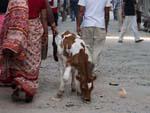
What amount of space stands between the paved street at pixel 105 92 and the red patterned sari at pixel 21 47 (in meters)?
0.36

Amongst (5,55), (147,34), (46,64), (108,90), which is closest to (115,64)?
(46,64)

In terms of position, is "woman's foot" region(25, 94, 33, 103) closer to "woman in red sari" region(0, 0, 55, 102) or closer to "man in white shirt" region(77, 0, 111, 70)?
"woman in red sari" region(0, 0, 55, 102)

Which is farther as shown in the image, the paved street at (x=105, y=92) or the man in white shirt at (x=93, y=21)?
the man in white shirt at (x=93, y=21)

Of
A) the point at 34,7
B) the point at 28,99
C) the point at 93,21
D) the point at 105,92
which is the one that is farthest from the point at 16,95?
the point at 93,21

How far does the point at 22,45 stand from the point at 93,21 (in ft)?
8.01

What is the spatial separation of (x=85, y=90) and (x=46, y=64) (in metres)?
4.18

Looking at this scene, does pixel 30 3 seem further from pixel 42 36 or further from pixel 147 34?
pixel 147 34

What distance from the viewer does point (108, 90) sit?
31.7 feet

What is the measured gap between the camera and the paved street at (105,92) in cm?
826

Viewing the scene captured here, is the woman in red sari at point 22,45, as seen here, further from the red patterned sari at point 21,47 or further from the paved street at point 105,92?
the paved street at point 105,92

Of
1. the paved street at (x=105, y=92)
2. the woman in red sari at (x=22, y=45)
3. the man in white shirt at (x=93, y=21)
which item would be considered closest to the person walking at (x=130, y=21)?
the paved street at (x=105, y=92)

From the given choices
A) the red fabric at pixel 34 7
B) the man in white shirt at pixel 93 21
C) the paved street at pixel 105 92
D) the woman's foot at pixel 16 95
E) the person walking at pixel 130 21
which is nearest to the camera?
the paved street at pixel 105 92

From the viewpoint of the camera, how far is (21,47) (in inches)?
328

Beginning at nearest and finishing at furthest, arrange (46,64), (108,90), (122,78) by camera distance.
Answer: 1. (108,90)
2. (122,78)
3. (46,64)
